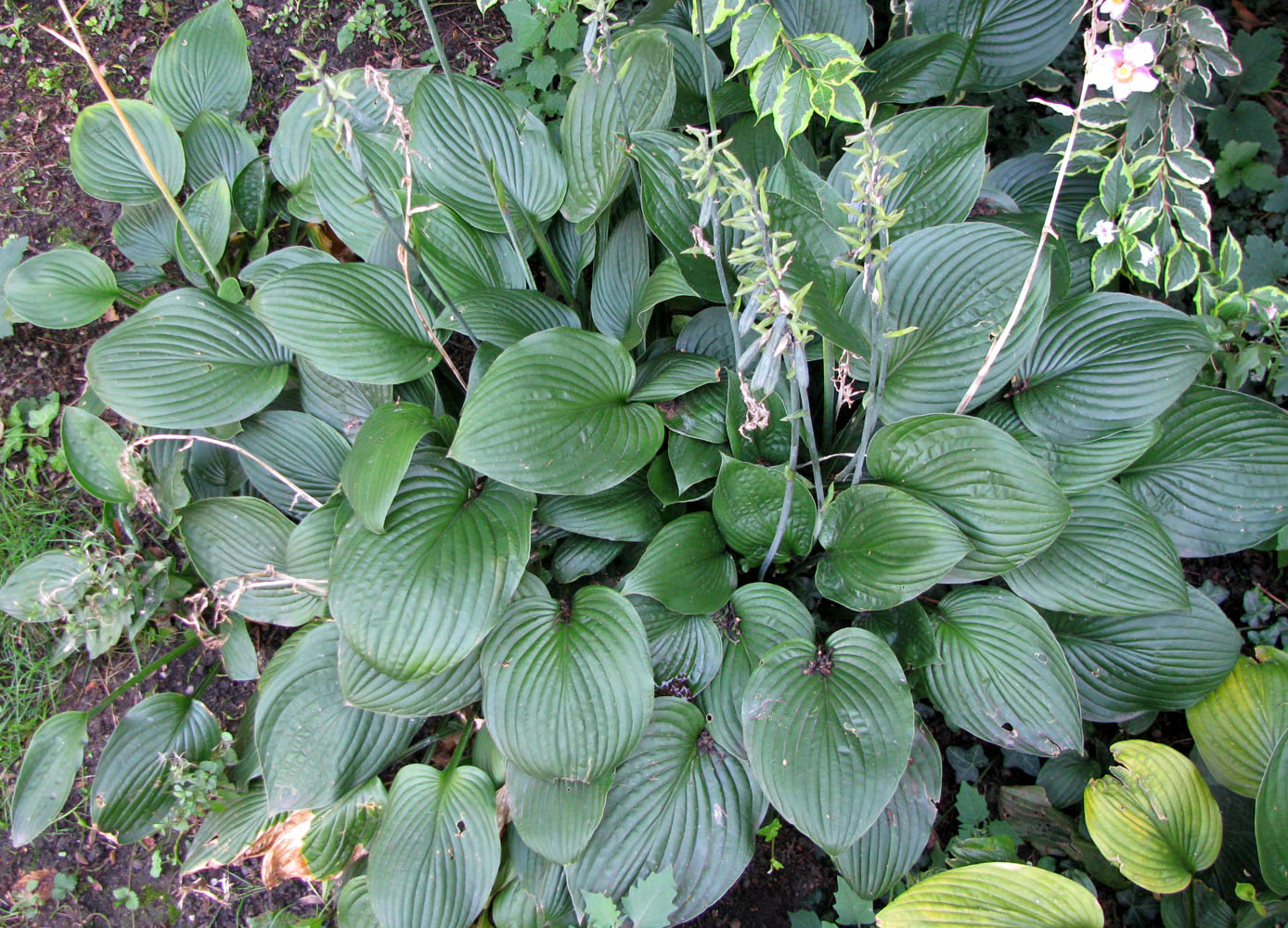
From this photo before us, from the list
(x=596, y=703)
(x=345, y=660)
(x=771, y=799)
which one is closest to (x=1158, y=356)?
(x=771, y=799)

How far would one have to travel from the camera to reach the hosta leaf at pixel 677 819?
1.80 metres

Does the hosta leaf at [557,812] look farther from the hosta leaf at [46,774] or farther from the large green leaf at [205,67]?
the large green leaf at [205,67]

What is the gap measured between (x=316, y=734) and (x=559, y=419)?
0.93 m

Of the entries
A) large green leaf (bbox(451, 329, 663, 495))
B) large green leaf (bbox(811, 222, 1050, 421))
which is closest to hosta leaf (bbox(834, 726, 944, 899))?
large green leaf (bbox(811, 222, 1050, 421))

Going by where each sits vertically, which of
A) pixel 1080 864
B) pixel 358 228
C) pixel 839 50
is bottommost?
pixel 1080 864

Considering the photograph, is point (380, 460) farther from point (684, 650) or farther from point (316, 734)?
point (684, 650)

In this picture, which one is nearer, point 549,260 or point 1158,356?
point 1158,356

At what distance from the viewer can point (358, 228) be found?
2.23 m

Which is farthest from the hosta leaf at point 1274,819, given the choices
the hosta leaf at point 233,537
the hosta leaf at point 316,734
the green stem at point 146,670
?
the green stem at point 146,670

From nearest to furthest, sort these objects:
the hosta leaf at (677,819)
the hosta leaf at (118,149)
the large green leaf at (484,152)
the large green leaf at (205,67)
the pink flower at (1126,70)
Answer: the pink flower at (1126,70) → the hosta leaf at (677,819) → the large green leaf at (484,152) → the hosta leaf at (118,149) → the large green leaf at (205,67)

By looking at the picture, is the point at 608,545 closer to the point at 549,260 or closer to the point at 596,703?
the point at 596,703

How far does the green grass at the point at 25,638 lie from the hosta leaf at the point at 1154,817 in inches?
108

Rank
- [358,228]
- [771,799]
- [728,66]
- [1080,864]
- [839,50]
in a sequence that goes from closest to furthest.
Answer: [771,799] < [839,50] < [1080,864] < [358,228] < [728,66]

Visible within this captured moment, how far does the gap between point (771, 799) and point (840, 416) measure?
1063 mm
